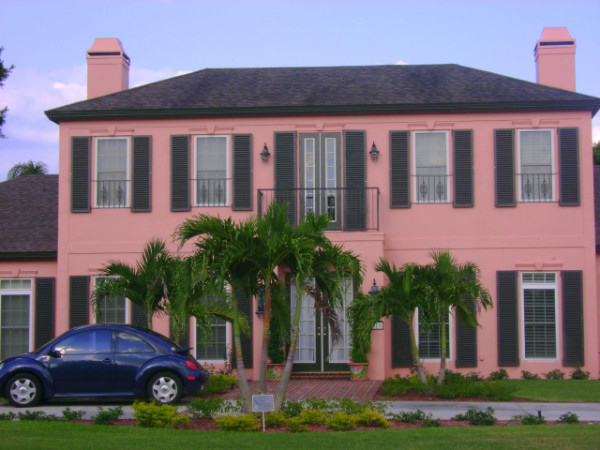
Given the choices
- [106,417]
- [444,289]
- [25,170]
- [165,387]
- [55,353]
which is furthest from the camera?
[25,170]

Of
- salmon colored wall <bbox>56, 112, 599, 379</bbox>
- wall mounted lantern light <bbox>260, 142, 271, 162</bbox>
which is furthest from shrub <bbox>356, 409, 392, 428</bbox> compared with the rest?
wall mounted lantern light <bbox>260, 142, 271, 162</bbox>

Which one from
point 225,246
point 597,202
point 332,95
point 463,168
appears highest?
point 332,95

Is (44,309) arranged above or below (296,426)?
above

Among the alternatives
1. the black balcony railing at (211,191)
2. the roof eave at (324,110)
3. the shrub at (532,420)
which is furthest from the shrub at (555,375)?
the black balcony railing at (211,191)

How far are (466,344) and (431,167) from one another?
12.8 feet

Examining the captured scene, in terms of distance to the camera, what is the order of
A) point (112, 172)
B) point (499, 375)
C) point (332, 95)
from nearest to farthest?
point (499, 375), point (112, 172), point (332, 95)

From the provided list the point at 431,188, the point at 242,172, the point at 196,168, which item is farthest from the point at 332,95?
the point at 196,168

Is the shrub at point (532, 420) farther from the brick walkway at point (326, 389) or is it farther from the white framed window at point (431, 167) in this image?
the white framed window at point (431, 167)

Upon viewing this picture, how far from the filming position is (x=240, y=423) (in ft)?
33.0

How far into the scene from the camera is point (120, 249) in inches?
711

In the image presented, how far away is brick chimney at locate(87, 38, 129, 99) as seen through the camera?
65.3ft

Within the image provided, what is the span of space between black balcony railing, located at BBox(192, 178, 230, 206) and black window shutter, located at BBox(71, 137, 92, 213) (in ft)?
7.89

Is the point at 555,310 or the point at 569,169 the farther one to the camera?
the point at 569,169

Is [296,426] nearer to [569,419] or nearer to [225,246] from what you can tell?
[225,246]
